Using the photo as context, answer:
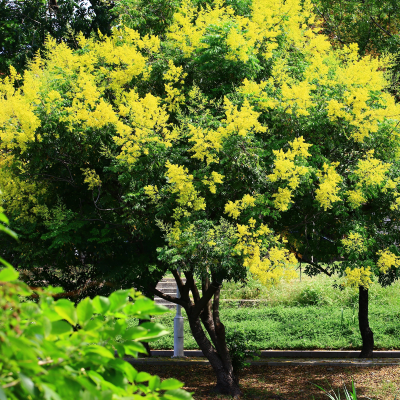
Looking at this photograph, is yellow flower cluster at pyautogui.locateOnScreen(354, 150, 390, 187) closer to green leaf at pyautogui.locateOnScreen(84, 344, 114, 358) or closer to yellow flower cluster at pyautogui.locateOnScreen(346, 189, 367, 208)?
yellow flower cluster at pyautogui.locateOnScreen(346, 189, 367, 208)

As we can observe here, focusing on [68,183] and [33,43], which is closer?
[68,183]

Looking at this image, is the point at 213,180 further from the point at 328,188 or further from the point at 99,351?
the point at 99,351

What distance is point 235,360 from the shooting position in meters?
8.48

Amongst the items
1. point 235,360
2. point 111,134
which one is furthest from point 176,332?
point 111,134

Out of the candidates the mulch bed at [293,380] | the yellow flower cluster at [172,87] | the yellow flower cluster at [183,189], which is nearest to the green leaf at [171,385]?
the yellow flower cluster at [183,189]

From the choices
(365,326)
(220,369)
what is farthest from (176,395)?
(365,326)

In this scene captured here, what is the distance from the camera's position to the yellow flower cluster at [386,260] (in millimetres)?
5863

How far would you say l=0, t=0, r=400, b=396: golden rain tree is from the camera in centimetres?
576

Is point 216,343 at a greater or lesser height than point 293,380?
greater

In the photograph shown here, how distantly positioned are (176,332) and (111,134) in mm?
5623

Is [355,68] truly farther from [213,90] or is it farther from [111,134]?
[111,134]

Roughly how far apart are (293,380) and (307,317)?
430 cm

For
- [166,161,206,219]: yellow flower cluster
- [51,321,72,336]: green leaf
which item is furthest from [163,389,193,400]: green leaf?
[166,161,206,219]: yellow flower cluster

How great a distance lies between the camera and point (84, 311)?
4.53 ft
